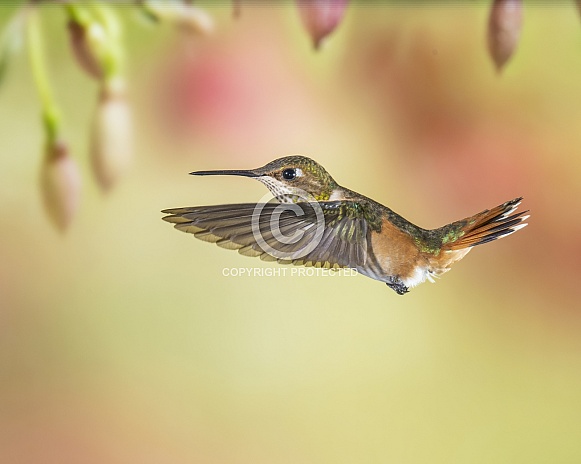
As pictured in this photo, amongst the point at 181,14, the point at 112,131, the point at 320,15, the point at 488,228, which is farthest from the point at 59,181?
the point at 488,228

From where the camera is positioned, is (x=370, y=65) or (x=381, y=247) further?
(x=370, y=65)

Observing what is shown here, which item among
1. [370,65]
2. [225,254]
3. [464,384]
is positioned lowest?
[464,384]

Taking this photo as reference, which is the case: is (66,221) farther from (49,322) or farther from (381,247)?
(381,247)

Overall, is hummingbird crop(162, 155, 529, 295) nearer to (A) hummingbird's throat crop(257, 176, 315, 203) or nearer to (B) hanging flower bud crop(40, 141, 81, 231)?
(A) hummingbird's throat crop(257, 176, 315, 203)

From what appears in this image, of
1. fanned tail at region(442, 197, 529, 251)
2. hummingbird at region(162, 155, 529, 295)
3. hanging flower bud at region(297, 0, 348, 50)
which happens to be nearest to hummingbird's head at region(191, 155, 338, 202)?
hummingbird at region(162, 155, 529, 295)

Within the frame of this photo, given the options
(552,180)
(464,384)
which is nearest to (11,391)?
(464,384)
